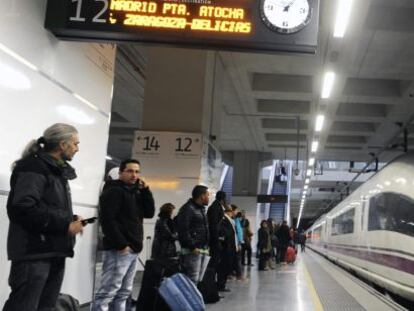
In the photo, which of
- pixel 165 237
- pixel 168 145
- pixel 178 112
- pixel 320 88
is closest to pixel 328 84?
pixel 320 88

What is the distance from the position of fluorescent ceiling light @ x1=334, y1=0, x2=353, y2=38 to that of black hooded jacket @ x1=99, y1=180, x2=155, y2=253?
4.65m

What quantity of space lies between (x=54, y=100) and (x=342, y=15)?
17.4 ft

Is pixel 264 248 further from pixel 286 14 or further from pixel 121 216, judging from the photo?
pixel 286 14

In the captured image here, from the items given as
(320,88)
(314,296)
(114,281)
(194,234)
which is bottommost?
(314,296)

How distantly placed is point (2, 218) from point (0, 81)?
0.97m

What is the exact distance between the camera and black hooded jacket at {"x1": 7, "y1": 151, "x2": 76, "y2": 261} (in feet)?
9.35

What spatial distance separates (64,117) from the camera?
4457 mm

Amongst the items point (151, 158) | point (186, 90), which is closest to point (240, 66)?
point (186, 90)

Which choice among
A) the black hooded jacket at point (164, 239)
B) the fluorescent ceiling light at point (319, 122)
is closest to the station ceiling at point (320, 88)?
the fluorescent ceiling light at point (319, 122)

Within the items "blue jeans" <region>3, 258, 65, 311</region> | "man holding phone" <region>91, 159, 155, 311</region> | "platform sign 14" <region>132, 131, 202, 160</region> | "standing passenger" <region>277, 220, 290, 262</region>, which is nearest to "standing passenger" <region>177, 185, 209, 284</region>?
"man holding phone" <region>91, 159, 155, 311</region>

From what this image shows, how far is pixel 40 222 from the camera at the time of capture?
2.86m

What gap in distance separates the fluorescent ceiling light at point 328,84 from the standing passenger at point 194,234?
7.13 metres

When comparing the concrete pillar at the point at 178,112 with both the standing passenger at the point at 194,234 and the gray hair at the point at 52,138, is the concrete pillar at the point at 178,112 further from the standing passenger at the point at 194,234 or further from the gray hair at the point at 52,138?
the gray hair at the point at 52,138

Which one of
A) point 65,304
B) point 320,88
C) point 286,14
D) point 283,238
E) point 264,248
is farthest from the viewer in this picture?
point 283,238
